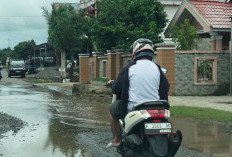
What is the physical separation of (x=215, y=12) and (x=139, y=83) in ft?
53.7

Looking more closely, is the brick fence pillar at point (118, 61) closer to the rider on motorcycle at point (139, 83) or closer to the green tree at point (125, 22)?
the green tree at point (125, 22)

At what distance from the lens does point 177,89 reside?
1784 cm

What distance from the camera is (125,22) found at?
2212 cm

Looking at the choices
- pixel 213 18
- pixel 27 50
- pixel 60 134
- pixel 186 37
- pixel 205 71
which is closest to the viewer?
pixel 60 134

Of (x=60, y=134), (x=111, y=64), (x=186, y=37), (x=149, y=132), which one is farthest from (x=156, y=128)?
(x=111, y=64)

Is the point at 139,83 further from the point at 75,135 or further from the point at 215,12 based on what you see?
the point at 215,12

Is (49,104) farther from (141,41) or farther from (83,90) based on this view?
(141,41)

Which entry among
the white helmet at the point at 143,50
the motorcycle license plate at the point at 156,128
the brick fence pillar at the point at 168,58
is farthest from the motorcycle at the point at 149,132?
the brick fence pillar at the point at 168,58

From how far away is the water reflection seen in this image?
23.9ft

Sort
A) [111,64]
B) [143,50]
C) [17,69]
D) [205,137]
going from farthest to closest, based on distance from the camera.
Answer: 1. [17,69]
2. [111,64]
3. [205,137]
4. [143,50]

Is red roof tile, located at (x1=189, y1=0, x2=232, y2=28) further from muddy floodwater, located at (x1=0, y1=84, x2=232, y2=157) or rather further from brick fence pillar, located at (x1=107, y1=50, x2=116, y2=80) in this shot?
muddy floodwater, located at (x1=0, y1=84, x2=232, y2=157)

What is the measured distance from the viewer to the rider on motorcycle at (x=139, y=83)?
496cm

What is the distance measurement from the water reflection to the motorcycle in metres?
2.60

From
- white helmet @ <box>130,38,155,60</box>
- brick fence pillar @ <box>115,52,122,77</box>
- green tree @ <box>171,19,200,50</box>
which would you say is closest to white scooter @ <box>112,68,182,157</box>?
white helmet @ <box>130,38,155,60</box>
